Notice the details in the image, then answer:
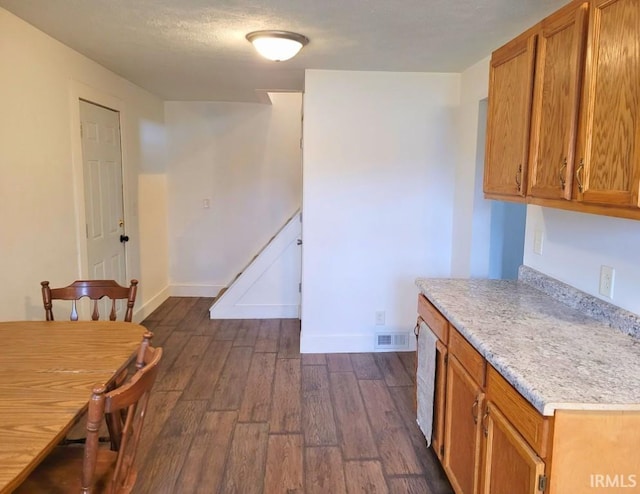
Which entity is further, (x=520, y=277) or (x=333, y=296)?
(x=333, y=296)

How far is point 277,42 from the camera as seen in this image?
275 centimetres

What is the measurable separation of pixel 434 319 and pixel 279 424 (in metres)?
1.20

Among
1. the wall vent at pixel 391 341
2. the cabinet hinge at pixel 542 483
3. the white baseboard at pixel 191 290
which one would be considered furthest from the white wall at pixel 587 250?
the white baseboard at pixel 191 290

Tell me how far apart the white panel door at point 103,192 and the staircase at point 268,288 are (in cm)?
110

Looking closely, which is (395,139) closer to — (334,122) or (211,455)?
(334,122)

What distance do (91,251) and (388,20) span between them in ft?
8.92

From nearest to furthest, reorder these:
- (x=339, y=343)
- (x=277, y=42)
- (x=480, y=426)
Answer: (x=480, y=426) → (x=277, y=42) → (x=339, y=343)

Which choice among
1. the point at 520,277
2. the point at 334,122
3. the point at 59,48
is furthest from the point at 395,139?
the point at 59,48

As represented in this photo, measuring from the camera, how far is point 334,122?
3.80m

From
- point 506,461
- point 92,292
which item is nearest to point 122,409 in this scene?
point 92,292

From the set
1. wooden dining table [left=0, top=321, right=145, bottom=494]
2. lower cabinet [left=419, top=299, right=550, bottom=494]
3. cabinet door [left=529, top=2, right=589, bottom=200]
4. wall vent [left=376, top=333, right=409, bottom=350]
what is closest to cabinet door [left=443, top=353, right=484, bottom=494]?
lower cabinet [left=419, top=299, right=550, bottom=494]

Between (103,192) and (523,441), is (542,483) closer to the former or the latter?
(523,441)

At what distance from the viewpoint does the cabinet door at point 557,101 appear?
171 cm

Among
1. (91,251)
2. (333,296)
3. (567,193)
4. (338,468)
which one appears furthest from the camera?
(333,296)
